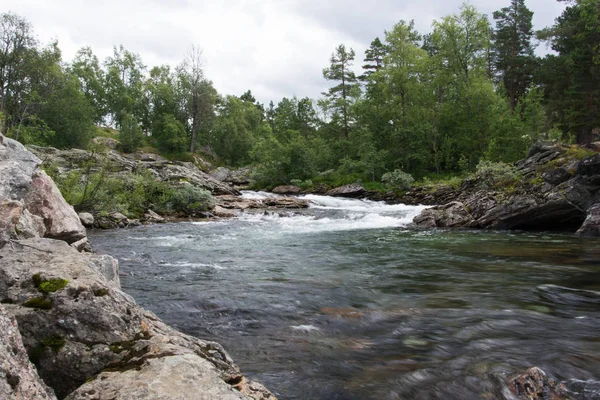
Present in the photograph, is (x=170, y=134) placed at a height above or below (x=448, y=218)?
above

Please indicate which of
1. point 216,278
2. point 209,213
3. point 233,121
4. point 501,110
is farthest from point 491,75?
point 216,278

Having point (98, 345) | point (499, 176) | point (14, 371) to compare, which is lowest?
point (98, 345)

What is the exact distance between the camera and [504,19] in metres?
47.7

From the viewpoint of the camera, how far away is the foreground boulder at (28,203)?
461cm

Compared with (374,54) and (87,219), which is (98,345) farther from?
(374,54)

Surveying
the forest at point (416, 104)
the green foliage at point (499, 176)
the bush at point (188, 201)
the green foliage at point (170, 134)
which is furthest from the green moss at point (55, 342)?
the green foliage at point (170, 134)

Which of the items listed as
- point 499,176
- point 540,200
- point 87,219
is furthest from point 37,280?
point 499,176

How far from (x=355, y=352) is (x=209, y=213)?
20298 mm

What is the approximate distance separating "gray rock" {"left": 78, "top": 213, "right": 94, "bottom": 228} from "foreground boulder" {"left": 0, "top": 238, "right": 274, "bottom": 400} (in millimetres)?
14529

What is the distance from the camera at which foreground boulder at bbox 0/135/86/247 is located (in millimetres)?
4611

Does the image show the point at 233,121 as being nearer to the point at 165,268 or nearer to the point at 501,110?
the point at 501,110

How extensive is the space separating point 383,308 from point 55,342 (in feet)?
16.5

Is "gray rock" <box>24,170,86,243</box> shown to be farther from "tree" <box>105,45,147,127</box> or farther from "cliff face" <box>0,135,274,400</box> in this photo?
"tree" <box>105,45,147,127</box>

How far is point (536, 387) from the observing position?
143 inches
